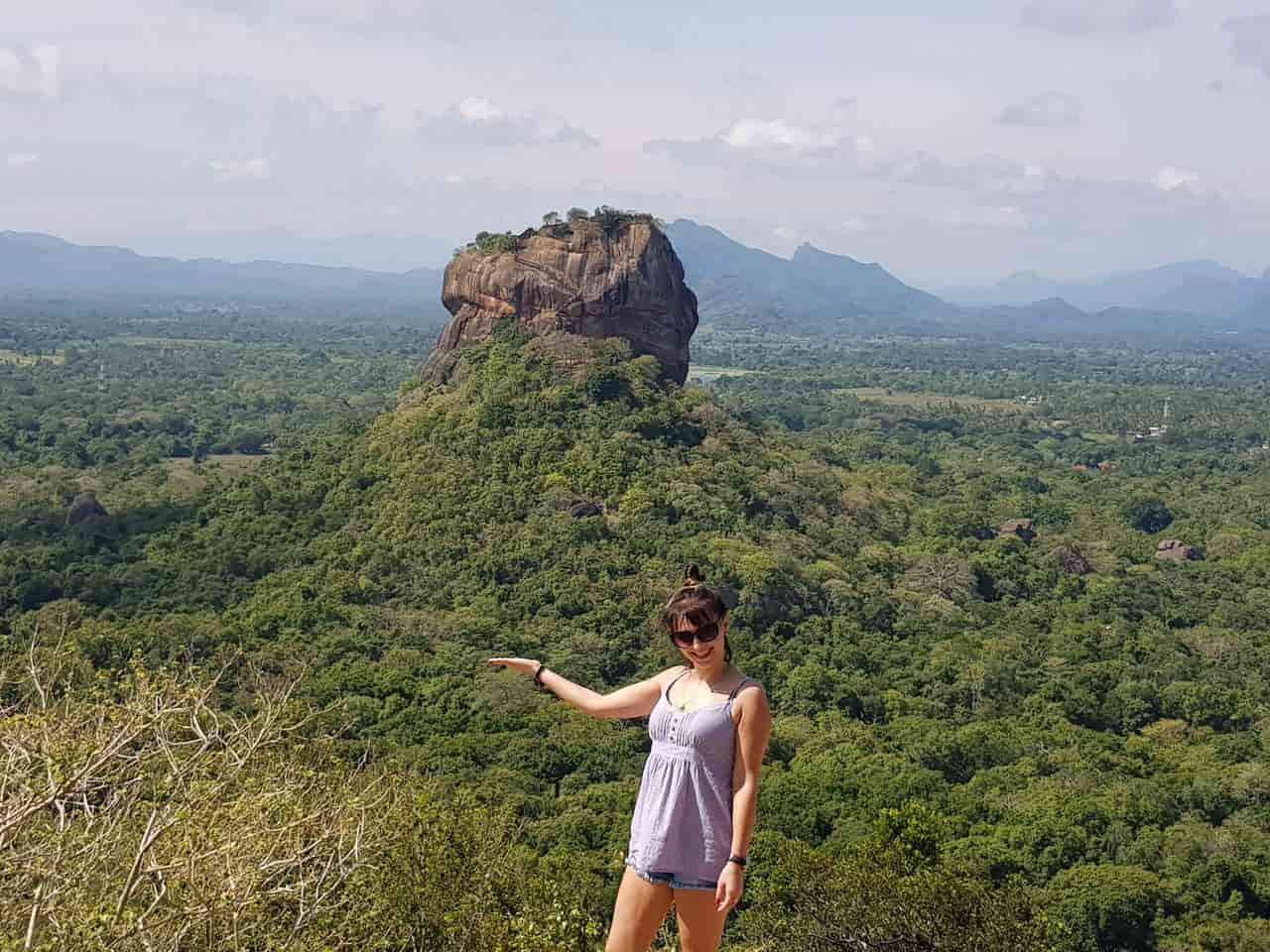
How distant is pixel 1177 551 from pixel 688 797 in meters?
44.9

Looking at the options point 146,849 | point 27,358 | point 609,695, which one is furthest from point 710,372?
point 609,695

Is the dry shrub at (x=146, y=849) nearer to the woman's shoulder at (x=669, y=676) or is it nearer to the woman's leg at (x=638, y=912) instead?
the woman's leg at (x=638, y=912)

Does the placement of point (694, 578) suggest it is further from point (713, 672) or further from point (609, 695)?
point (609, 695)

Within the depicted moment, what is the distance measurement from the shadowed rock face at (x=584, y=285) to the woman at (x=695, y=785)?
31.9 meters

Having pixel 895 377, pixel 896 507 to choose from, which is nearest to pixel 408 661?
pixel 896 507

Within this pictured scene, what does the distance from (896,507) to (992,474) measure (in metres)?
21.6

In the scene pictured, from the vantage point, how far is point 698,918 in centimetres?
486

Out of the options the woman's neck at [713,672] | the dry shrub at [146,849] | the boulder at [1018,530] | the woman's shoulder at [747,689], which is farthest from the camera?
the boulder at [1018,530]

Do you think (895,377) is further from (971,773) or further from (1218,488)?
(971,773)

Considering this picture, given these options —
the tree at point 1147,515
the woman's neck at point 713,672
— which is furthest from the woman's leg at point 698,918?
the tree at point 1147,515

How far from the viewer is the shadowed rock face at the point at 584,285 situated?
36094mm

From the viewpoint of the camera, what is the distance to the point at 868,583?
33.2 meters

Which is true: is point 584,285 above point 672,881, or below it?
above

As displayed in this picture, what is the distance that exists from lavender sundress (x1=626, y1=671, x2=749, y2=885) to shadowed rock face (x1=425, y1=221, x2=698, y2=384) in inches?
1259
